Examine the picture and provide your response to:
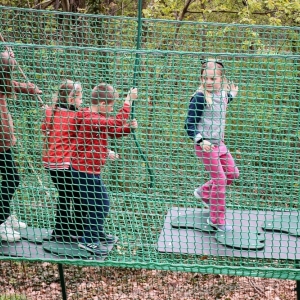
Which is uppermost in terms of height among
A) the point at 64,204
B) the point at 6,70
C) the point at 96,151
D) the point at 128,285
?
the point at 6,70

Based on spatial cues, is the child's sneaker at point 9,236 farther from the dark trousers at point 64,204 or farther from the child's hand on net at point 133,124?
the child's hand on net at point 133,124

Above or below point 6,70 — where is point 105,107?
below

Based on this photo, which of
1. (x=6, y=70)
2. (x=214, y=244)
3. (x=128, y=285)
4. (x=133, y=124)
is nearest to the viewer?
(x=133, y=124)

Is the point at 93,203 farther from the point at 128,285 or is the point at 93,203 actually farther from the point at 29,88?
the point at 128,285

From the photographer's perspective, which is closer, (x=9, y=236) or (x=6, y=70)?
(x=6, y=70)

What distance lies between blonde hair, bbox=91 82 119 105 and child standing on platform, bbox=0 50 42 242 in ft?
0.82

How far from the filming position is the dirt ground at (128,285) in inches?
174

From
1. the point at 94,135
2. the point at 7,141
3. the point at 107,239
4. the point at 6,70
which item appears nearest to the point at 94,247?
the point at 107,239

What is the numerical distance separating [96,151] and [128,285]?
202 cm

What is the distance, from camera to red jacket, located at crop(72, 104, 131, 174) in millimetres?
2582

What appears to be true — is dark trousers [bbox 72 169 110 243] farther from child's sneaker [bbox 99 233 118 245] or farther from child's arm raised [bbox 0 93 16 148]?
child's arm raised [bbox 0 93 16 148]

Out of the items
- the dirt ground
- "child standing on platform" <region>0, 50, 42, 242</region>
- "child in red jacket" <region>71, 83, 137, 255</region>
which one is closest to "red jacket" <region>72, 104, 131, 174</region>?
"child in red jacket" <region>71, 83, 137, 255</region>

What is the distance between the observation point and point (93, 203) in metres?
2.85

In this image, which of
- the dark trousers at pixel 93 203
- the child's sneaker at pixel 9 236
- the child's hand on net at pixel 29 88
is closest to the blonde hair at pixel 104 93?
the child's hand on net at pixel 29 88
